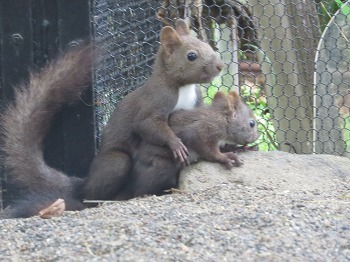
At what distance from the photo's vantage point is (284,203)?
5625 mm

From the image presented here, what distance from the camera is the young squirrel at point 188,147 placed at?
6.46 m

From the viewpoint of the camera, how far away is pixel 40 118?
6691mm

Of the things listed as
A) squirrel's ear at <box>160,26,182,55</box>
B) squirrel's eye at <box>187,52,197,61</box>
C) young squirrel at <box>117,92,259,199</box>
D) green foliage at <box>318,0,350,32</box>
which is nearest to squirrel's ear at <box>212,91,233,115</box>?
young squirrel at <box>117,92,259,199</box>

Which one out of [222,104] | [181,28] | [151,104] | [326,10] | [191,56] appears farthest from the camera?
[326,10]

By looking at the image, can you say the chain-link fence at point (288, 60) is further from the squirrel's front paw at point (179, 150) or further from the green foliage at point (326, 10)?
the squirrel's front paw at point (179, 150)

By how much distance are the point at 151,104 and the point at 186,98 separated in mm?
305

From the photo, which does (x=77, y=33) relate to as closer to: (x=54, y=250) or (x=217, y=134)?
(x=217, y=134)

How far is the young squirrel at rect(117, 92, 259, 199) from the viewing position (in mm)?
Answer: 6465

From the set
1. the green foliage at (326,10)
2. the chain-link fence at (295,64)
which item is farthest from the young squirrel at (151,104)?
the green foliage at (326,10)

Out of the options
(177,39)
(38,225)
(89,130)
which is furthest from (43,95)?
(38,225)

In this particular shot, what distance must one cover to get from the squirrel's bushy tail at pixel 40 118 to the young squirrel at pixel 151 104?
0.87 ft

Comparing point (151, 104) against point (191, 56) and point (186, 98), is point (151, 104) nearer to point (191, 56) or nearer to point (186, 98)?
point (186, 98)

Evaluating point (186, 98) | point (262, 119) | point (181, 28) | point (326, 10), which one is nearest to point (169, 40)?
point (181, 28)

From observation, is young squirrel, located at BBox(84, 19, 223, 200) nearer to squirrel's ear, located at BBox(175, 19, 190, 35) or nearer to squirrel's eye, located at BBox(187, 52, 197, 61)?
squirrel's eye, located at BBox(187, 52, 197, 61)
